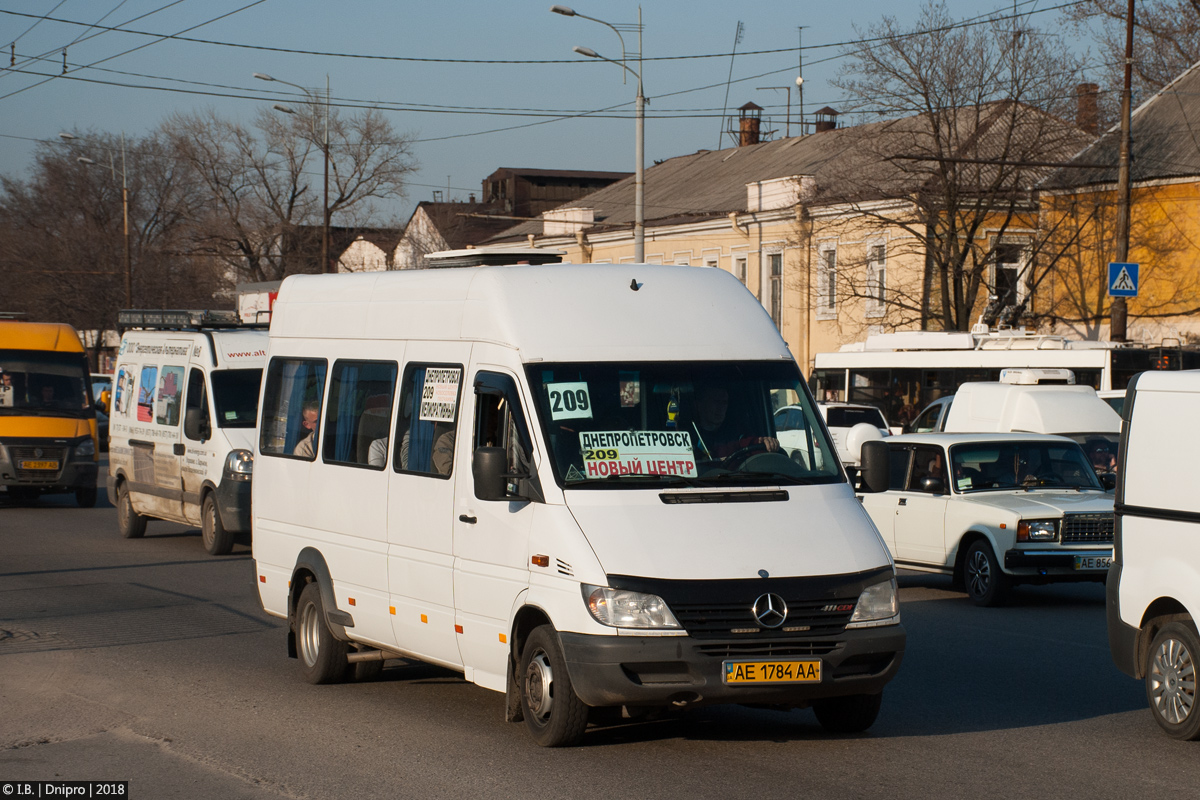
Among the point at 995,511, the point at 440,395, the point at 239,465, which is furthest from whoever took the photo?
the point at 239,465

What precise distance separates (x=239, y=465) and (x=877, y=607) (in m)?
11.2

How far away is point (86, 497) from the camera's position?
24.7m

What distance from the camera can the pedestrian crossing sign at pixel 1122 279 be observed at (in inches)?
965

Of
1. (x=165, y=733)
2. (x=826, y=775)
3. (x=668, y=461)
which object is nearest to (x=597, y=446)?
(x=668, y=461)

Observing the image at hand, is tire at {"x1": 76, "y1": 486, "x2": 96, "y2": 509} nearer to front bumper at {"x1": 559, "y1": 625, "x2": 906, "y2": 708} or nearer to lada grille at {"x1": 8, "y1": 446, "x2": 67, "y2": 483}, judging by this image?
lada grille at {"x1": 8, "y1": 446, "x2": 67, "y2": 483}

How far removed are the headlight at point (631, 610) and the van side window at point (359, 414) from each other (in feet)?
7.80

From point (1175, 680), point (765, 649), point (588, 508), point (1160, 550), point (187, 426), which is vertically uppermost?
point (187, 426)

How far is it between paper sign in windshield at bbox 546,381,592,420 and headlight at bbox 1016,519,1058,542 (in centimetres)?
704

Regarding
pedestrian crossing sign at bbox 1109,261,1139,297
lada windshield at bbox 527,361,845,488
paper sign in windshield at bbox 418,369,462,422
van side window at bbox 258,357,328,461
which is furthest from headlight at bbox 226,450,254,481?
pedestrian crossing sign at bbox 1109,261,1139,297

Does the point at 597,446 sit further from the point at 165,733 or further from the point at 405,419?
the point at 165,733

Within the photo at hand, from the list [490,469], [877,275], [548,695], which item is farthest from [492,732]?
[877,275]

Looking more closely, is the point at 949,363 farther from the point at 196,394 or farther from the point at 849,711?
the point at 849,711

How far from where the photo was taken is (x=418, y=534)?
8453 millimetres

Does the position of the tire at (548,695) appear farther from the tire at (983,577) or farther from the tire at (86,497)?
the tire at (86,497)
